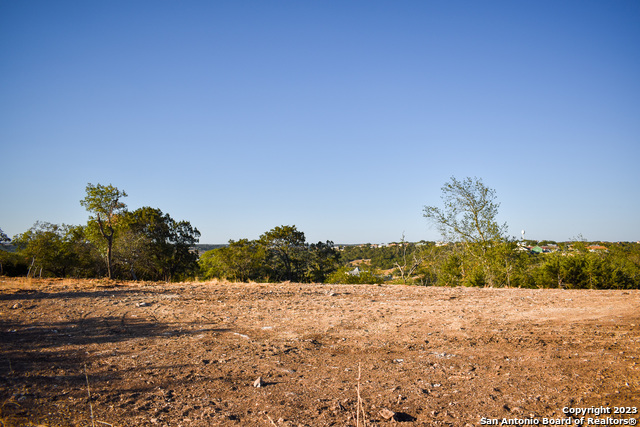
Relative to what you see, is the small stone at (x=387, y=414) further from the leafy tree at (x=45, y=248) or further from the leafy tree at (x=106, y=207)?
the leafy tree at (x=45, y=248)

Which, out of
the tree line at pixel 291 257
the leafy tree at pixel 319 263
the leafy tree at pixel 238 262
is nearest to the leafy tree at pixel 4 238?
the tree line at pixel 291 257

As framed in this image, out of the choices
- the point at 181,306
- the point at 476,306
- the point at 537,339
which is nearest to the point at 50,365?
the point at 181,306

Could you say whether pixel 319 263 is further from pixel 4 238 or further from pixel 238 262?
pixel 4 238

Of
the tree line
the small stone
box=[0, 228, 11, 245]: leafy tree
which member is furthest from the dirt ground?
box=[0, 228, 11, 245]: leafy tree

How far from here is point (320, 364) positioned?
427cm

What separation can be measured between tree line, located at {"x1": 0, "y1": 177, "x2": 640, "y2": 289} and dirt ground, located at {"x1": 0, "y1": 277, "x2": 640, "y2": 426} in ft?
23.1

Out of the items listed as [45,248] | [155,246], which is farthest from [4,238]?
[155,246]

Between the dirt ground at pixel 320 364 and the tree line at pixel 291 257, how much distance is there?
23.1 ft

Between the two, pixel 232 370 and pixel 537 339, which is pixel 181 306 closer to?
pixel 232 370

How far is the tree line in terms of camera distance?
555 inches

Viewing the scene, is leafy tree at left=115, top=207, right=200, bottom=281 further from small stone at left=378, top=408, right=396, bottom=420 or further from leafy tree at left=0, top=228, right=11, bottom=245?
small stone at left=378, top=408, right=396, bottom=420

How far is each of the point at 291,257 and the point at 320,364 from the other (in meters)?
32.9

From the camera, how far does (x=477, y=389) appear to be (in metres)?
3.40

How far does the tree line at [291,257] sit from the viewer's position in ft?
46.3
